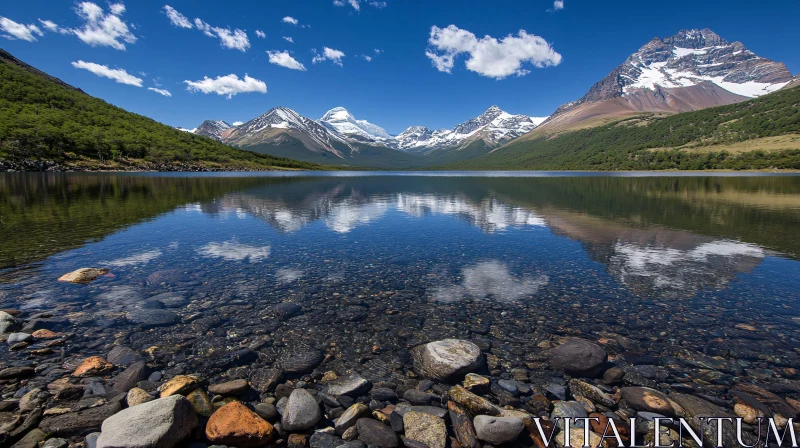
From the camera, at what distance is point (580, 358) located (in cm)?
1223

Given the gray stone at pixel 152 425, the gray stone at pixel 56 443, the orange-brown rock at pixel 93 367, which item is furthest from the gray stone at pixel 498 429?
the orange-brown rock at pixel 93 367

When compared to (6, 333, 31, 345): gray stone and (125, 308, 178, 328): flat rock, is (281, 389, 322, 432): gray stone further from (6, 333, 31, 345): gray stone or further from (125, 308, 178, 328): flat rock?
(6, 333, 31, 345): gray stone

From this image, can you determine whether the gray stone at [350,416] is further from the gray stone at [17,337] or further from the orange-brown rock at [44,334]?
the gray stone at [17,337]

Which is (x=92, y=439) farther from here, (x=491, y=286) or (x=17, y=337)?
(x=491, y=286)

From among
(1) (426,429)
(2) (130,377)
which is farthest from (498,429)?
(2) (130,377)

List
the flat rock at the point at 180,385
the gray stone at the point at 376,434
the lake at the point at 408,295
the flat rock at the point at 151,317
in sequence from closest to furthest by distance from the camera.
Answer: the gray stone at the point at 376,434, the flat rock at the point at 180,385, the lake at the point at 408,295, the flat rock at the point at 151,317

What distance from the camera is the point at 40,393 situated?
973 centimetres

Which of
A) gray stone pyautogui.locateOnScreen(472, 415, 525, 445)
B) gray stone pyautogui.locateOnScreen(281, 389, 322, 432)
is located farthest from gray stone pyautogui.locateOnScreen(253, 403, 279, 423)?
gray stone pyautogui.locateOnScreen(472, 415, 525, 445)

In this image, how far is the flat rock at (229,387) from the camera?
34.0 feet

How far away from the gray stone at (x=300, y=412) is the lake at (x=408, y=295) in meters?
2.10

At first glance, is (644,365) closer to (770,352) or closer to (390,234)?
(770,352)

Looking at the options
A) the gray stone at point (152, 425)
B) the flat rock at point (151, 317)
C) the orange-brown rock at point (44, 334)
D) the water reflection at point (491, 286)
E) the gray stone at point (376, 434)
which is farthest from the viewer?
the water reflection at point (491, 286)

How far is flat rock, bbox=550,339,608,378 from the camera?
11758 millimetres

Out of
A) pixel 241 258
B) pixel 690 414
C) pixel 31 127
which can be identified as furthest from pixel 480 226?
pixel 31 127
